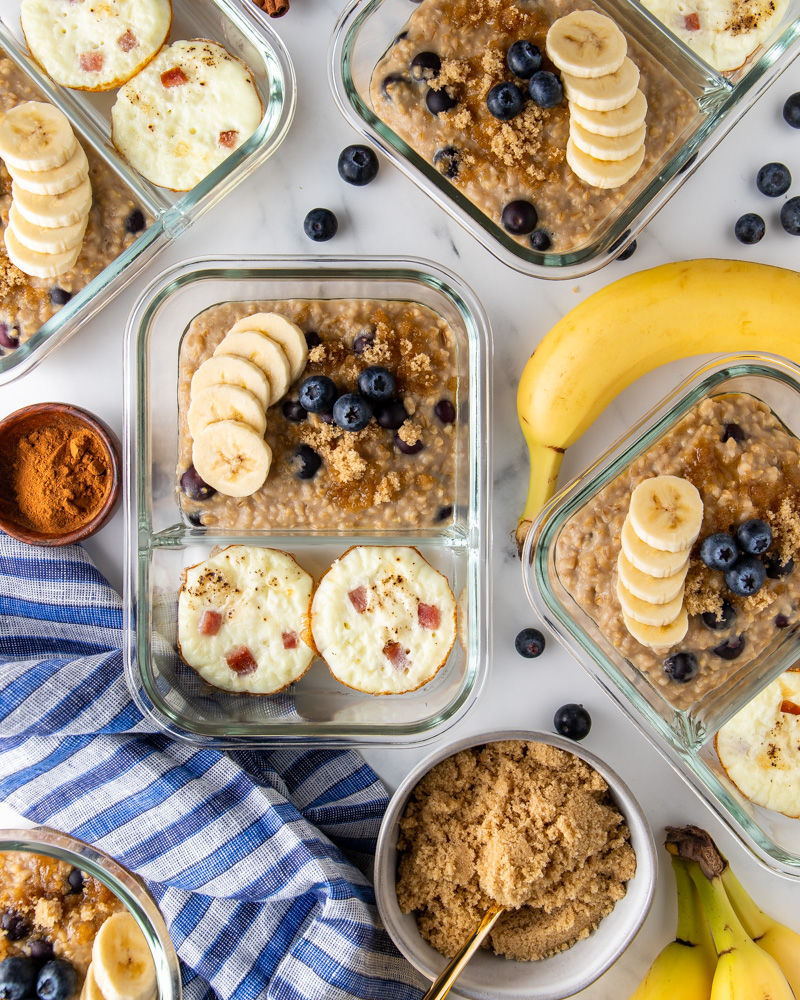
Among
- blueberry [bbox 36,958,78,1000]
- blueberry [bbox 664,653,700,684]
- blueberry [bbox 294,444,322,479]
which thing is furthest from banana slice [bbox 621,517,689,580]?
blueberry [bbox 36,958,78,1000]

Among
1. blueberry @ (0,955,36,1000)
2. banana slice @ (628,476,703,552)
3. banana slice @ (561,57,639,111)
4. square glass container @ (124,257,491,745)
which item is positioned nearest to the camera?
blueberry @ (0,955,36,1000)

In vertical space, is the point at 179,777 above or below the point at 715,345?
below

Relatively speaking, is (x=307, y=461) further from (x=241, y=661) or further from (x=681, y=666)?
(x=681, y=666)

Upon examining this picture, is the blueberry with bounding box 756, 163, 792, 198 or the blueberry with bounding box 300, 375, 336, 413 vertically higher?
the blueberry with bounding box 756, 163, 792, 198

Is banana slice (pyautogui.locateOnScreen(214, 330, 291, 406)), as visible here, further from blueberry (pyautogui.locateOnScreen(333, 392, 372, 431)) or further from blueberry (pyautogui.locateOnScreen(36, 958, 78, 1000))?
blueberry (pyautogui.locateOnScreen(36, 958, 78, 1000))

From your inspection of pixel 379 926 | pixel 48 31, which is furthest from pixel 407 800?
pixel 48 31

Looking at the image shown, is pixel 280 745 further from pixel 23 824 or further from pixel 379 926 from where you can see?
pixel 23 824

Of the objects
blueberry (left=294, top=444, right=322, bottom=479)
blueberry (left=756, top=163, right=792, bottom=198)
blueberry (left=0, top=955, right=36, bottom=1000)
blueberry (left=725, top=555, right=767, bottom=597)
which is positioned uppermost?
blueberry (left=756, top=163, right=792, bottom=198)
